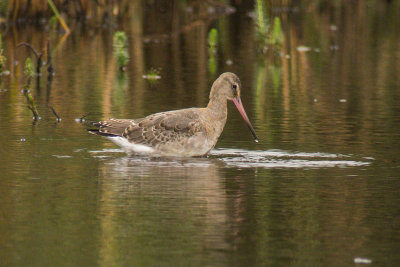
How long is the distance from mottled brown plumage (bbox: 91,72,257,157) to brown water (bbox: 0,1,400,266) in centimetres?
20

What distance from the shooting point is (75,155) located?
12961mm

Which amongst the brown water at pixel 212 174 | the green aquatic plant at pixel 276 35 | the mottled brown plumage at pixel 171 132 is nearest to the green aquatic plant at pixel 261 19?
the green aquatic plant at pixel 276 35

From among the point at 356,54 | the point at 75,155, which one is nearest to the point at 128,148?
the point at 75,155

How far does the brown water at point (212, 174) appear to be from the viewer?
8.33 m

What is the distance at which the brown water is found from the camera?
833 centimetres

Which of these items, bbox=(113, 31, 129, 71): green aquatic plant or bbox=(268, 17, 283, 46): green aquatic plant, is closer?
bbox=(113, 31, 129, 71): green aquatic plant

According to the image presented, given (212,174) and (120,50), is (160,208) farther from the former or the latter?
(120,50)

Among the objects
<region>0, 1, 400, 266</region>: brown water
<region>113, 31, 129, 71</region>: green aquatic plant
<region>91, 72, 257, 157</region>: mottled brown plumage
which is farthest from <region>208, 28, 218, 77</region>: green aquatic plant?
<region>91, 72, 257, 157</region>: mottled brown plumage

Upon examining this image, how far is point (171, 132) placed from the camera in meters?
13.2

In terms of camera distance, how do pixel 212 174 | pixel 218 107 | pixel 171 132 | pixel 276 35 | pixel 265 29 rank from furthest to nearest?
pixel 276 35 < pixel 265 29 < pixel 218 107 < pixel 171 132 < pixel 212 174

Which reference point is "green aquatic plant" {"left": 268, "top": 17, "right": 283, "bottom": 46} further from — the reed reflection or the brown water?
the reed reflection

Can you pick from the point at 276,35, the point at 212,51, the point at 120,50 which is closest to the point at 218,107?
the point at 120,50

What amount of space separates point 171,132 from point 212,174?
1592 millimetres

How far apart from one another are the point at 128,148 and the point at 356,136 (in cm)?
335
